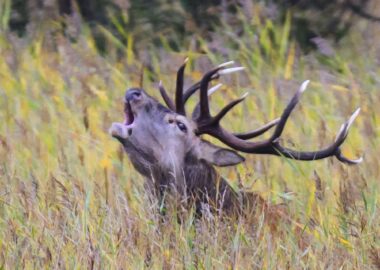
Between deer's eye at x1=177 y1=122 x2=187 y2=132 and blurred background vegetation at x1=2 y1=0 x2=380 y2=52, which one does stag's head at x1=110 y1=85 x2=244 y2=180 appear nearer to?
deer's eye at x1=177 y1=122 x2=187 y2=132

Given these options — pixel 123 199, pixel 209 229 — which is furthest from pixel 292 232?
pixel 123 199

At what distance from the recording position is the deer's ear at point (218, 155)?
6.09 meters

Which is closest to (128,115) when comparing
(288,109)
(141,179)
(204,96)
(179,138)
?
(179,138)

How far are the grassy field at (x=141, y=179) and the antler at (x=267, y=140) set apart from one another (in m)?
0.09

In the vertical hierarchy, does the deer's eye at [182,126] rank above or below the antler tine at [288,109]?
below

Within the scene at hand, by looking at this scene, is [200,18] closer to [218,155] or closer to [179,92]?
[179,92]

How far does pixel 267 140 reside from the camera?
20.1 ft

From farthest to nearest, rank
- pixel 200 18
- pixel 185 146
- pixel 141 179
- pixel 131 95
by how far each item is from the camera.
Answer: pixel 200 18
pixel 141 179
pixel 185 146
pixel 131 95

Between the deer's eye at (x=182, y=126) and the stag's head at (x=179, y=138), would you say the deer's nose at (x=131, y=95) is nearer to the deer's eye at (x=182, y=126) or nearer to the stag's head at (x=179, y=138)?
the stag's head at (x=179, y=138)

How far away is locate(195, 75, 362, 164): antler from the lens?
5.99 metres

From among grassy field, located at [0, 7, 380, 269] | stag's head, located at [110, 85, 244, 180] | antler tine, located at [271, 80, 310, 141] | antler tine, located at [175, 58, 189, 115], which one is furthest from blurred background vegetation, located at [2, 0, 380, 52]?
antler tine, located at [271, 80, 310, 141]

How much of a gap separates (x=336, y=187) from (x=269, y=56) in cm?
267

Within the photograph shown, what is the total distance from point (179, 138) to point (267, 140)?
408 millimetres

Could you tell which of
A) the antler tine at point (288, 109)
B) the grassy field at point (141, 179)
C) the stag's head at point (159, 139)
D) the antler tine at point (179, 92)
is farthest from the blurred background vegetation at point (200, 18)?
the antler tine at point (288, 109)
